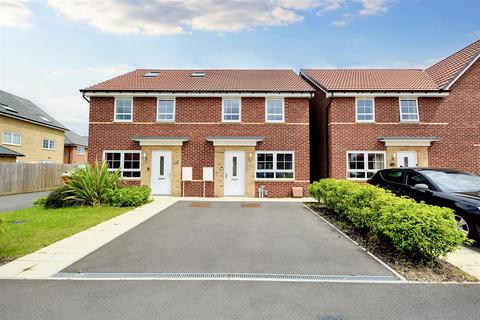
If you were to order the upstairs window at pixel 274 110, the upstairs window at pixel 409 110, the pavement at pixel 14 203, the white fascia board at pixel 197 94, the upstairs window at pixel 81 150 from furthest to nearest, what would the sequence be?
the upstairs window at pixel 81 150 → the upstairs window at pixel 274 110 → the white fascia board at pixel 197 94 → the upstairs window at pixel 409 110 → the pavement at pixel 14 203

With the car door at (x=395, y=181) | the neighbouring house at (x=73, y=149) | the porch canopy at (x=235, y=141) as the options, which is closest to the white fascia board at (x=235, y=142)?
the porch canopy at (x=235, y=141)

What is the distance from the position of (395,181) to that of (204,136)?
951 centimetres

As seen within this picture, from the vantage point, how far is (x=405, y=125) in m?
14.4

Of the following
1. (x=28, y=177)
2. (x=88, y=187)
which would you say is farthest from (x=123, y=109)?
(x=28, y=177)

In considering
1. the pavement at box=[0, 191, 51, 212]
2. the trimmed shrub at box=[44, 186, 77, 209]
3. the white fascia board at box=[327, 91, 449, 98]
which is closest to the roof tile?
the white fascia board at box=[327, 91, 449, 98]

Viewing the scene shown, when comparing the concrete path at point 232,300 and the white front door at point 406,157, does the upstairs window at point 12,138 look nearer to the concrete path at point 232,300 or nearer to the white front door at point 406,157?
the concrete path at point 232,300

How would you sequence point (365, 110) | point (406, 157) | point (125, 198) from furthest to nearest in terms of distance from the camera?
point (365, 110)
point (406, 157)
point (125, 198)

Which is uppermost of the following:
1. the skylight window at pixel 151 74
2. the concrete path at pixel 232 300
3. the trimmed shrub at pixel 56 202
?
the skylight window at pixel 151 74

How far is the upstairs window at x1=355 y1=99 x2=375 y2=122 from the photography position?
48.0 feet

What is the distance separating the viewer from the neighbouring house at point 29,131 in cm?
2309

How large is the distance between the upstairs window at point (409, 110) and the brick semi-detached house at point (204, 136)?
513cm

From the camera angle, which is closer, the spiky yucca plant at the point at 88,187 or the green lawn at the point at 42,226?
the green lawn at the point at 42,226

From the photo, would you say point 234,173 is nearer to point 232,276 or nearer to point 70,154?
point 232,276

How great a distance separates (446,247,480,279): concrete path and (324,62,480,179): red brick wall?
8828 mm
